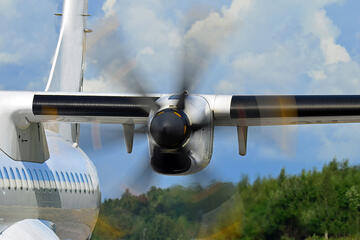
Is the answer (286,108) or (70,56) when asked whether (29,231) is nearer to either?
(286,108)

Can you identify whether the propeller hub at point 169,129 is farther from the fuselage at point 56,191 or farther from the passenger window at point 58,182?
the passenger window at point 58,182

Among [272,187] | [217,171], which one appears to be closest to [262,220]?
[272,187]

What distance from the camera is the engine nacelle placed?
10.3 m

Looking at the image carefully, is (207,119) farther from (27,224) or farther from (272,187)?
(272,187)

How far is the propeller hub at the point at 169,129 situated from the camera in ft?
33.5

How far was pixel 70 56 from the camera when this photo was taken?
17.4 meters

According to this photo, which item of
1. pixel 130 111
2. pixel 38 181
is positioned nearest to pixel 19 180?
pixel 38 181

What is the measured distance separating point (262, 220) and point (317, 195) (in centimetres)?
222

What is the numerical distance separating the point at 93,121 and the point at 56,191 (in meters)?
1.61

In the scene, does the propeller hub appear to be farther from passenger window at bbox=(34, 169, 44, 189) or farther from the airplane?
passenger window at bbox=(34, 169, 44, 189)

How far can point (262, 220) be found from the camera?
27.5 m

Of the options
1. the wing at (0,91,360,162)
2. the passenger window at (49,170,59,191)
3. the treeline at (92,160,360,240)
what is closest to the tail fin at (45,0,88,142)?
the passenger window at (49,170,59,191)

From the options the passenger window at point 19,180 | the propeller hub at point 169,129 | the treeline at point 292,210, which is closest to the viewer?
the propeller hub at point 169,129

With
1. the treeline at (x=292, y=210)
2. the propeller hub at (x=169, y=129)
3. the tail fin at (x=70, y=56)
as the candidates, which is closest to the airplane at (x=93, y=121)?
the propeller hub at (x=169, y=129)
